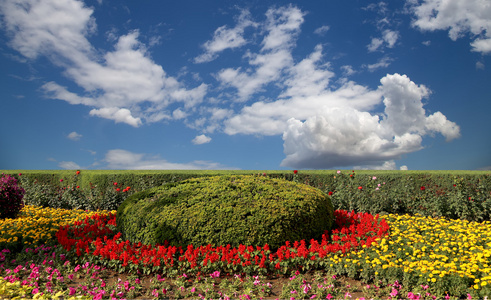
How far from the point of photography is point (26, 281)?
5336 mm

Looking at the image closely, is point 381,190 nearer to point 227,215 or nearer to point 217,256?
point 227,215

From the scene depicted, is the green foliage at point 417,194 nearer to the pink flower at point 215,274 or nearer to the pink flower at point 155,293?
the pink flower at point 215,274

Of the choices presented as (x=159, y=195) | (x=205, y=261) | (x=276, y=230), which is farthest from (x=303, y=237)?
(x=159, y=195)

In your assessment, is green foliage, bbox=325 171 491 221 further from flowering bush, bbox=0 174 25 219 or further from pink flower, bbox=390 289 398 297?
flowering bush, bbox=0 174 25 219

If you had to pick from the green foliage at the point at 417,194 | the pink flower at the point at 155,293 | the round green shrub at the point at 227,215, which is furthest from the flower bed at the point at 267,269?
the green foliage at the point at 417,194

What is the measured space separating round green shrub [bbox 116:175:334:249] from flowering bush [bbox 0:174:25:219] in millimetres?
5494

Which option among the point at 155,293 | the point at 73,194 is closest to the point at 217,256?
the point at 155,293

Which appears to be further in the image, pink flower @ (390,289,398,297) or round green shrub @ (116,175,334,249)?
round green shrub @ (116,175,334,249)

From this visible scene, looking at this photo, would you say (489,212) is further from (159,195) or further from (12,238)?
(12,238)

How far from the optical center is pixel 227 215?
622 centimetres

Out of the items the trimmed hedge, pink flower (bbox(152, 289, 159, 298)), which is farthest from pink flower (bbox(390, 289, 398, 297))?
the trimmed hedge

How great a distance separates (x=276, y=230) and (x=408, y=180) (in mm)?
7104

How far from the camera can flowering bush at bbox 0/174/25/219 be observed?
1036 cm

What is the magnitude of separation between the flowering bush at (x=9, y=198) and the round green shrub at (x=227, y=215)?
18.0 feet
